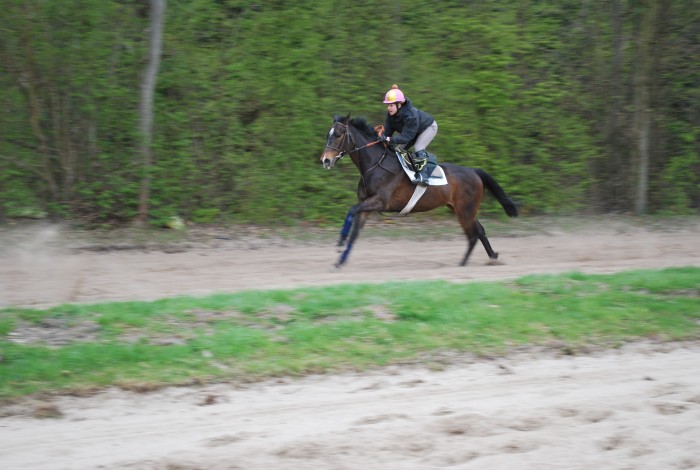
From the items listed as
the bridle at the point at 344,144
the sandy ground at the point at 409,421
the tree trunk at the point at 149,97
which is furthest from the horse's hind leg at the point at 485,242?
the tree trunk at the point at 149,97

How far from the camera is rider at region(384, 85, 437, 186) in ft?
39.8

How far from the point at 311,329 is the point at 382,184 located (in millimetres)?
4816

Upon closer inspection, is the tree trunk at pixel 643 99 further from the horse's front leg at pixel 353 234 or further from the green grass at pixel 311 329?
the horse's front leg at pixel 353 234

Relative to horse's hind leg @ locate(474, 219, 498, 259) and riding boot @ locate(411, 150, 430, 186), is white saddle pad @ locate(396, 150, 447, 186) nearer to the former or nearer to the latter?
riding boot @ locate(411, 150, 430, 186)

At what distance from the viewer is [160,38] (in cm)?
1501

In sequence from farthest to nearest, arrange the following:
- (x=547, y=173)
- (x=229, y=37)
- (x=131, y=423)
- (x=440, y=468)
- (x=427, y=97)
A: (x=547, y=173)
(x=427, y=97)
(x=229, y=37)
(x=131, y=423)
(x=440, y=468)

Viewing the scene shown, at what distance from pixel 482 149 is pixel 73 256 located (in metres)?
8.87


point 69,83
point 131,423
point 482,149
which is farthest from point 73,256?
point 482,149

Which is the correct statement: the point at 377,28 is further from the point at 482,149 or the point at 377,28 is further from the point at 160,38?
the point at 160,38

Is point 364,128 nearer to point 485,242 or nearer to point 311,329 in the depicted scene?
point 485,242

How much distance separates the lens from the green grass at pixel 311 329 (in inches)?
269

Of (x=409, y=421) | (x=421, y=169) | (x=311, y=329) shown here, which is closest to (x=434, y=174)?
(x=421, y=169)

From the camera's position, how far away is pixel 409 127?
12172mm

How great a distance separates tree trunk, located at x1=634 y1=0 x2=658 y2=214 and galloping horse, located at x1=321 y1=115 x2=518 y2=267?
23.4 ft
